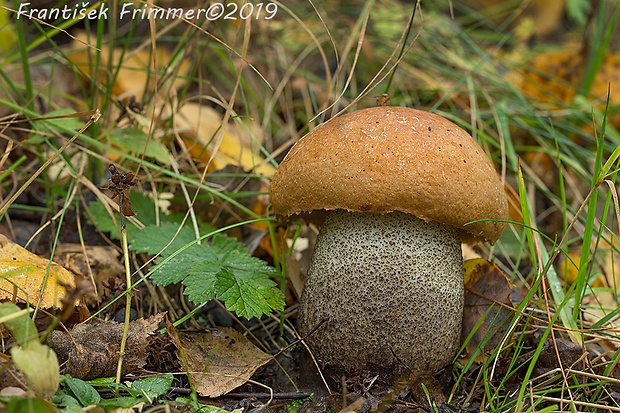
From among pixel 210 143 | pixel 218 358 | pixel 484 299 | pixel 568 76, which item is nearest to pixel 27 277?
pixel 218 358

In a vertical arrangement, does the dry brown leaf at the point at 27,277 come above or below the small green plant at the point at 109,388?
above

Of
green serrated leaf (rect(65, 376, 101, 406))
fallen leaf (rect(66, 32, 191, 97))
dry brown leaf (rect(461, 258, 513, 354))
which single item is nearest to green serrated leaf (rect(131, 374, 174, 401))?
green serrated leaf (rect(65, 376, 101, 406))

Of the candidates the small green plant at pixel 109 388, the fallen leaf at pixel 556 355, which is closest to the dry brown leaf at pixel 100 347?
the small green plant at pixel 109 388

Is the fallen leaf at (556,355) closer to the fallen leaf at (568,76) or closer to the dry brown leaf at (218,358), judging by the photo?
the dry brown leaf at (218,358)

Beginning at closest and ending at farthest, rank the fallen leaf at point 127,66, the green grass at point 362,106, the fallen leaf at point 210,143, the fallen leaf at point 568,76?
the green grass at point 362,106 → the fallen leaf at point 210,143 → the fallen leaf at point 127,66 → the fallen leaf at point 568,76

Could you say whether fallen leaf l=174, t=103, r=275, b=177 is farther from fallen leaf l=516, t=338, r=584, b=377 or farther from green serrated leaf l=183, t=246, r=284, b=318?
fallen leaf l=516, t=338, r=584, b=377

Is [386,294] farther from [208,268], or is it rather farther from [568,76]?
[568,76]

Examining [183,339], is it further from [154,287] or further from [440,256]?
[440,256]

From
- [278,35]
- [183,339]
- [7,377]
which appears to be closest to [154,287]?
[183,339]
